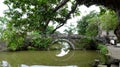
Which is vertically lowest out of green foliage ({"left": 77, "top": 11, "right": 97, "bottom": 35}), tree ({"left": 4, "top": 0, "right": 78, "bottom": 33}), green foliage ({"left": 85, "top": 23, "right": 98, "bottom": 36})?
tree ({"left": 4, "top": 0, "right": 78, "bottom": 33})

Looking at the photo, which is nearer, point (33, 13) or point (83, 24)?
point (33, 13)

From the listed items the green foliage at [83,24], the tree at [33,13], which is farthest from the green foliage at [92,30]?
the tree at [33,13]

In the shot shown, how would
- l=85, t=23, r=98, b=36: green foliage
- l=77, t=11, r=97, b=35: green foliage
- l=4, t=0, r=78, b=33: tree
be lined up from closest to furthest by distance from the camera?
l=4, t=0, r=78, b=33: tree
l=85, t=23, r=98, b=36: green foliage
l=77, t=11, r=97, b=35: green foliage

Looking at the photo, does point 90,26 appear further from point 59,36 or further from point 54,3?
point 54,3

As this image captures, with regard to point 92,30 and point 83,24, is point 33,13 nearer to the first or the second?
point 92,30

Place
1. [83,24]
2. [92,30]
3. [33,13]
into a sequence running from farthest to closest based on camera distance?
[83,24]
[92,30]
[33,13]

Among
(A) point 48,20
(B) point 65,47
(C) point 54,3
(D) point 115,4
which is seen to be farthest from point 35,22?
(B) point 65,47

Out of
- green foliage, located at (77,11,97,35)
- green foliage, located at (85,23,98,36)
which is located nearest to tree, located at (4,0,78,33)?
green foliage, located at (85,23,98,36)

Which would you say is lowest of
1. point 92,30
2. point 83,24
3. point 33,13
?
point 33,13

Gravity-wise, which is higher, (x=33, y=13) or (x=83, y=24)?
(x=83, y=24)

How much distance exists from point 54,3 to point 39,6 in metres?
0.50

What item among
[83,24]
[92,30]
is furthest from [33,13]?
[83,24]

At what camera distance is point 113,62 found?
536 inches

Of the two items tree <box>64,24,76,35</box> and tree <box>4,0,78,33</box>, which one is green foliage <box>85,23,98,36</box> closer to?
tree <box>64,24,76,35</box>
